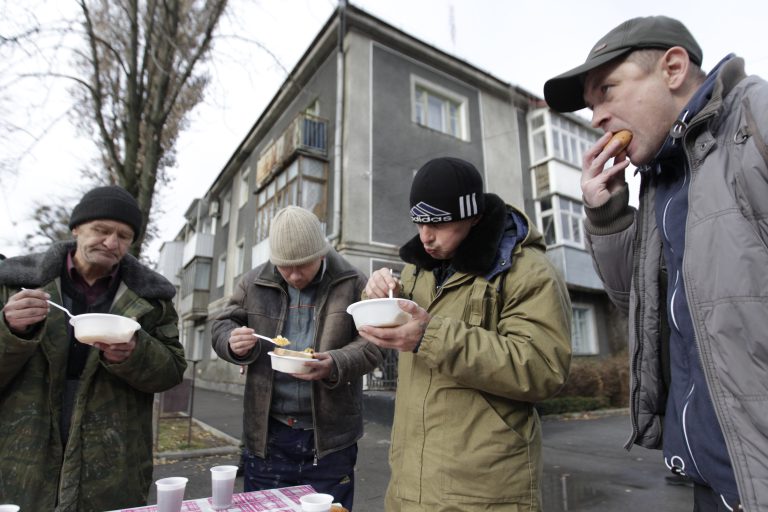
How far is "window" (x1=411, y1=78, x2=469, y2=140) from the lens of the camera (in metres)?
13.6

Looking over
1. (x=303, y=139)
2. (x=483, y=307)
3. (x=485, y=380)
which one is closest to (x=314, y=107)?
(x=303, y=139)

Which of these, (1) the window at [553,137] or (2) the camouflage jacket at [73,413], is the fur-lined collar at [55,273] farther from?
(1) the window at [553,137]

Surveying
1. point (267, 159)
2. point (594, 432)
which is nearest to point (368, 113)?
point (267, 159)

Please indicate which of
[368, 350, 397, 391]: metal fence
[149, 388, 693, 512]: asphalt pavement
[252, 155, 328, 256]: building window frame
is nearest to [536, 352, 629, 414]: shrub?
[149, 388, 693, 512]: asphalt pavement

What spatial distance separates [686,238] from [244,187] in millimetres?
19986

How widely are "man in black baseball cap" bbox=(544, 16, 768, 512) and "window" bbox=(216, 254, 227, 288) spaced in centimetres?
2064

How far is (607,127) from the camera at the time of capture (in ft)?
4.41

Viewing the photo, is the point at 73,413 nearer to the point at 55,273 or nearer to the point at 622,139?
the point at 55,273

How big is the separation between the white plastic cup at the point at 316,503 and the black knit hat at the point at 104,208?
164cm

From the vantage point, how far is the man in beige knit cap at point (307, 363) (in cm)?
218

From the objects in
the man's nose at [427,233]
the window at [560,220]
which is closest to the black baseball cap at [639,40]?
the man's nose at [427,233]

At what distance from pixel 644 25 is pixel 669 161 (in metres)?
0.40

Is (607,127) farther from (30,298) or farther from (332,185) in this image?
(332,185)

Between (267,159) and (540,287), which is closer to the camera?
(540,287)
